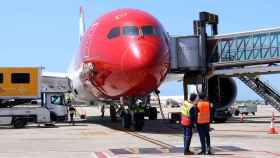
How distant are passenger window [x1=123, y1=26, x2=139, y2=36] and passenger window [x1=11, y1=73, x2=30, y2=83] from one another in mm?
9016

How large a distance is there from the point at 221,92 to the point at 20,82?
1229 centimetres

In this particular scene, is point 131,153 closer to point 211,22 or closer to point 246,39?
point 246,39

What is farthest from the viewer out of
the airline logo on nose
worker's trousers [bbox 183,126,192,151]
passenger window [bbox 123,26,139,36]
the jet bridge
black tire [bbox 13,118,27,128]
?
the jet bridge

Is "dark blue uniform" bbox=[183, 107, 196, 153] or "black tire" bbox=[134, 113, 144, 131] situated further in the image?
"black tire" bbox=[134, 113, 144, 131]

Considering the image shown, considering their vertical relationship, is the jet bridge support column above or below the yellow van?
above

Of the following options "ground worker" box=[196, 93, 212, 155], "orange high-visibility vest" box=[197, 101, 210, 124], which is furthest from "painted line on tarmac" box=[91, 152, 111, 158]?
"orange high-visibility vest" box=[197, 101, 210, 124]

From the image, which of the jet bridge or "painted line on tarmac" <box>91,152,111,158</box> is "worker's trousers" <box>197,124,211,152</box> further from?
the jet bridge

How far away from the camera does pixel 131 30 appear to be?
20.0m

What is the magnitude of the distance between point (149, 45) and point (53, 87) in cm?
1481

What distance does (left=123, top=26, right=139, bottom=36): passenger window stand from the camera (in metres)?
19.8

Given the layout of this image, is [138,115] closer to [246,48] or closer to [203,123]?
[203,123]

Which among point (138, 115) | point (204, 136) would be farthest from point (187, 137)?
point (138, 115)

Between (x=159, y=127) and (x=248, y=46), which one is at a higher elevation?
(x=248, y=46)

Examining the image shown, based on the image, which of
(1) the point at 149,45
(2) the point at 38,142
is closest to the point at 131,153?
(2) the point at 38,142
